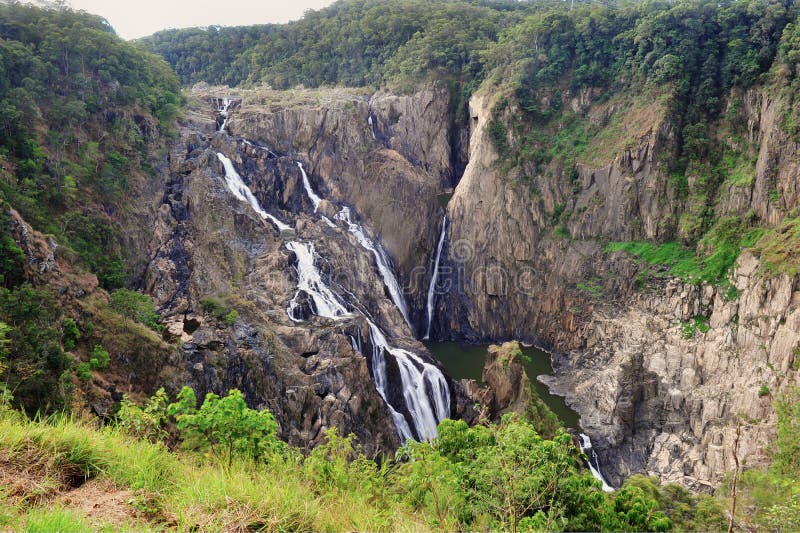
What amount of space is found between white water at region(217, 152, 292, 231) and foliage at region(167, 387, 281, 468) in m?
24.4

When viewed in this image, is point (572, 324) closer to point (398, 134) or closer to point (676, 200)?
point (676, 200)

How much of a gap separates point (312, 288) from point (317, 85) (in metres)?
28.5

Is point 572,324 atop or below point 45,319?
below

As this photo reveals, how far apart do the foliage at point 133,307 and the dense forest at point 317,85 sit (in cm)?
11

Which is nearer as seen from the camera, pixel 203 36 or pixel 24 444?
pixel 24 444

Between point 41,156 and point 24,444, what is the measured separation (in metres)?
24.5

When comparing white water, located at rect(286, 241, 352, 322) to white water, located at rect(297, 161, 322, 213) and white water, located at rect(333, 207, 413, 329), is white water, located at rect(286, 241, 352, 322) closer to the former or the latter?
white water, located at rect(333, 207, 413, 329)

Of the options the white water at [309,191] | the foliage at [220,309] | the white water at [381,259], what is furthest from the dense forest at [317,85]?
the white water at [381,259]

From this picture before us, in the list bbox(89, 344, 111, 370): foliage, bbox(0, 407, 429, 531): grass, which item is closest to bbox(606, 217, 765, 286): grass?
bbox(0, 407, 429, 531): grass

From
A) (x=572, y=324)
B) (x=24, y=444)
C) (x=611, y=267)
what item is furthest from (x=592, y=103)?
(x=24, y=444)

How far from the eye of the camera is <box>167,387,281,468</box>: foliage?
7.21 m

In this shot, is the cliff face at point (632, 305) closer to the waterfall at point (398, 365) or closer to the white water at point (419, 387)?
the white water at point (419, 387)

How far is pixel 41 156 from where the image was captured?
24.7 meters

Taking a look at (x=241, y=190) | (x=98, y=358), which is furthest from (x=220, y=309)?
(x=241, y=190)
